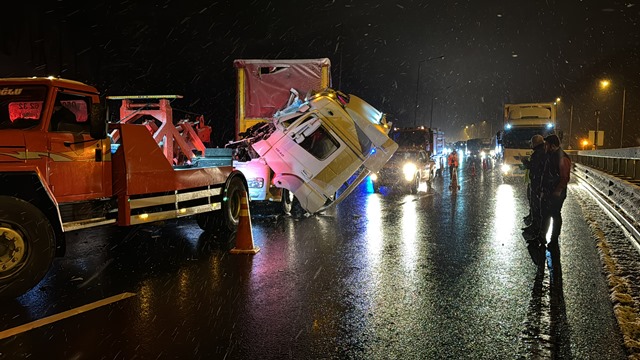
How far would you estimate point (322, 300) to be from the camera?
5.73 m

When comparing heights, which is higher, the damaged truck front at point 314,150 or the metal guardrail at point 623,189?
the damaged truck front at point 314,150

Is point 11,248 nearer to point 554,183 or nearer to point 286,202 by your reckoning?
point 554,183

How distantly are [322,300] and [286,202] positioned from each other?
24.4 feet

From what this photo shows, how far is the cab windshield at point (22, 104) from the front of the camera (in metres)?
6.61

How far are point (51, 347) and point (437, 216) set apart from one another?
9672 millimetres

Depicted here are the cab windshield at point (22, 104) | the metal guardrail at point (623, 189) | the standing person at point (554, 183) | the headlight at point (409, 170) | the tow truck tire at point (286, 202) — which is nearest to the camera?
the cab windshield at point (22, 104)

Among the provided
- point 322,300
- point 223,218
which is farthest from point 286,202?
point 322,300

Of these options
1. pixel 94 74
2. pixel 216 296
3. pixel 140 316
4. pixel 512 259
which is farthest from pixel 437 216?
pixel 94 74

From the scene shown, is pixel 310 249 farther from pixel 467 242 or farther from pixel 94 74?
pixel 94 74

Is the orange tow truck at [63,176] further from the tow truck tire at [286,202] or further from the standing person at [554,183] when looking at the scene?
the standing person at [554,183]

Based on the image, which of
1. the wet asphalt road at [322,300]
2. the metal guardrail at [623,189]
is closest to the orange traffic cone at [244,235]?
the wet asphalt road at [322,300]

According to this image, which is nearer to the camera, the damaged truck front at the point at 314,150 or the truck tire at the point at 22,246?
the truck tire at the point at 22,246

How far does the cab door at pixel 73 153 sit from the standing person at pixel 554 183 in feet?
21.2

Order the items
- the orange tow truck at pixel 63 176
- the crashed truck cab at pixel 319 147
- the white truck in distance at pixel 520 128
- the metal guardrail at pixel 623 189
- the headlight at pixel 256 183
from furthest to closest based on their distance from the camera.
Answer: the white truck in distance at pixel 520 128 < the headlight at pixel 256 183 < the crashed truck cab at pixel 319 147 < the metal guardrail at pixel 623 189 < the orange tow truck at pixel 63 176
